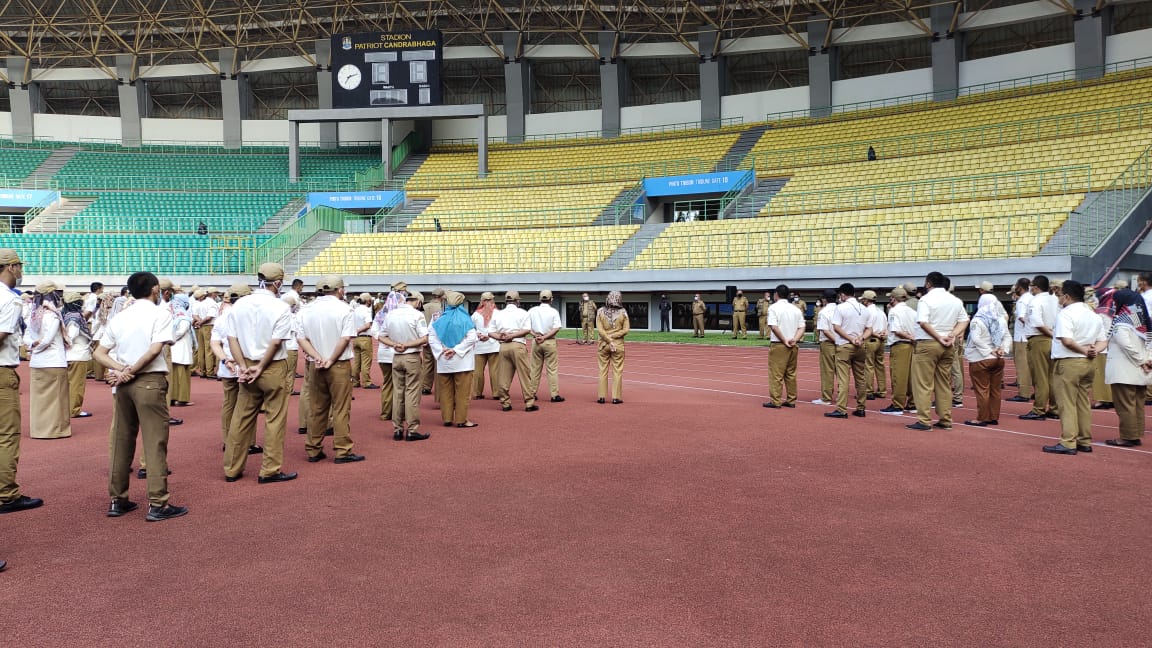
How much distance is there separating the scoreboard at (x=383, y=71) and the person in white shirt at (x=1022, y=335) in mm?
31800

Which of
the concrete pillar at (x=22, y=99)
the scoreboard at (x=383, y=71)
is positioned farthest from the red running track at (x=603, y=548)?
the concrete pillar at (x=22, y=99)

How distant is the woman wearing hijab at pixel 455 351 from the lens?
9977 millimetres

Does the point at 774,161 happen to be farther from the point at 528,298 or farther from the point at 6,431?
the point at 6,431

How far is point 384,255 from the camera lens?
31688 mm

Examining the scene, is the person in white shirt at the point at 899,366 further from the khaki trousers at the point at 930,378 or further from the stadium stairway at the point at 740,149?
the stadium stairway at the point at 740,149

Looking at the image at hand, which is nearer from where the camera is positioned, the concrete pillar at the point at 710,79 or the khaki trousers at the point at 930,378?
the khaki trousers at the point at 930,378

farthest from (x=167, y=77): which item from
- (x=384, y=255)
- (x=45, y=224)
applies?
(x=384, y=255)

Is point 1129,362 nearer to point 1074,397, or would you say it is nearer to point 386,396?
point 1074,397

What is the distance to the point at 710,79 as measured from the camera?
1626 inches

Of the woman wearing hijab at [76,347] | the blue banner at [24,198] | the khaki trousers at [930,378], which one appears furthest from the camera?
the blue banner at [24,198]

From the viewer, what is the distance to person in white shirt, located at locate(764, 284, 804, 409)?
1180 cm

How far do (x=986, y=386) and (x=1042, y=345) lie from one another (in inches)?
68.2

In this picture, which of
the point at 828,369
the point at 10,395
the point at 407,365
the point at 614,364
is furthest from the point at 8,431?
the point at 828,369

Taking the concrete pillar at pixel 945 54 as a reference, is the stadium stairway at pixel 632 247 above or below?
→ below
